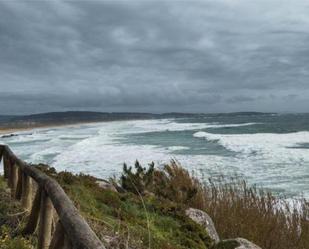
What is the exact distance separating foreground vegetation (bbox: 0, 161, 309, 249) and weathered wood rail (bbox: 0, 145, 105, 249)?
26cm

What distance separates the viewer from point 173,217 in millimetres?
7883

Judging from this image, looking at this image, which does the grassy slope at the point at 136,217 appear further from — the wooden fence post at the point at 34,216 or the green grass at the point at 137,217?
the wooden fence post at the point at 34,216

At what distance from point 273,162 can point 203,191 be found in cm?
1430

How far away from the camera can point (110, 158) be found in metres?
27.2

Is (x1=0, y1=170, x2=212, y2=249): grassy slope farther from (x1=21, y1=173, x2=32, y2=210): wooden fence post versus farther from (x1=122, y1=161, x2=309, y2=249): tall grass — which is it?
(x1=122, y1=161, x2=309, y2=249): tall grass

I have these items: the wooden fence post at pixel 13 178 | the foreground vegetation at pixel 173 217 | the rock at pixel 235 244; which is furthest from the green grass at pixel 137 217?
the wooden fence post at pixel 13 178

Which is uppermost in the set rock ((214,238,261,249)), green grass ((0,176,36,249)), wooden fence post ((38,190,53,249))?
wooden fence post ((38,190,53,249))

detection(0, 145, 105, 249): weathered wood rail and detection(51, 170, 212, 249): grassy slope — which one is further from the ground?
detection(0, 145, 105, 249): weathered wood rail

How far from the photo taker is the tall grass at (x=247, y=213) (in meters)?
8.09

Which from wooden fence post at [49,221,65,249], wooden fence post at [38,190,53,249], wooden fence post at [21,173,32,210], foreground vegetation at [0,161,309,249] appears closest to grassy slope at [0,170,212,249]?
foreground vegetation at [0,161,309,249]

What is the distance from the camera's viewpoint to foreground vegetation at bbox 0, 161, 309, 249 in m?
5.80

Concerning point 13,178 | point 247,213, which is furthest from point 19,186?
point 247,213

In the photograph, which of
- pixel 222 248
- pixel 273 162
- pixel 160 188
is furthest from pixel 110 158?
pixel 222 248

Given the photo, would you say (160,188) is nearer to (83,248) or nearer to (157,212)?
(157,212)
